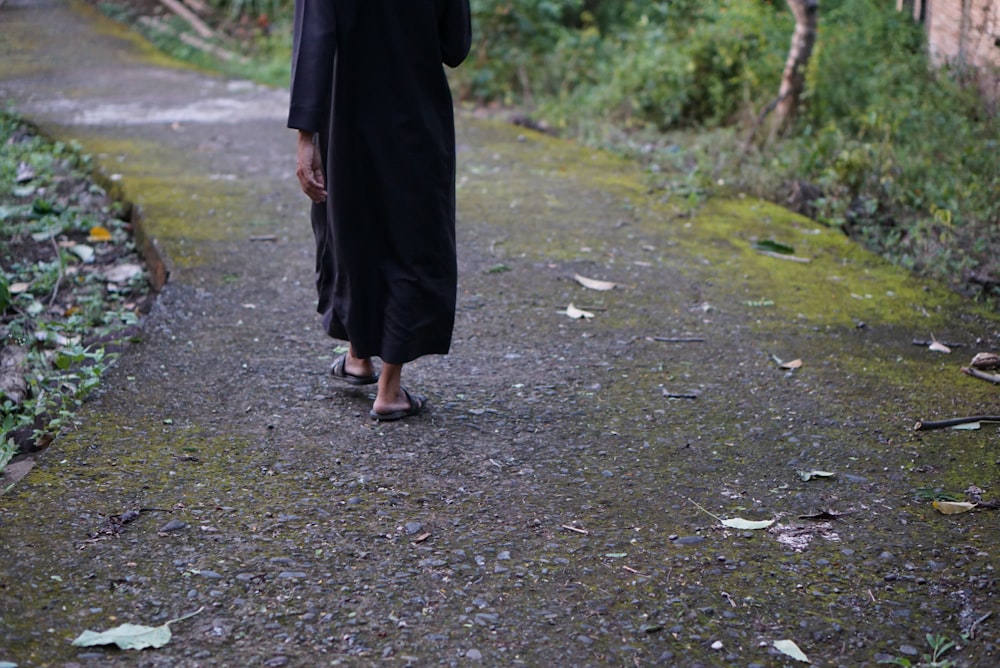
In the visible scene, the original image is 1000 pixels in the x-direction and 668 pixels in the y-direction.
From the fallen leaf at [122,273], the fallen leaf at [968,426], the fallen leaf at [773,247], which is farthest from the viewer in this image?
the fallen leaf at [773,247]

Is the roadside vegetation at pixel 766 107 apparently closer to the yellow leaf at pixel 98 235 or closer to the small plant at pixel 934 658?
the small plant at pixel 934 658

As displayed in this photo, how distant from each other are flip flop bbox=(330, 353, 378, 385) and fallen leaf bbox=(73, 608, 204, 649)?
54.9 inches

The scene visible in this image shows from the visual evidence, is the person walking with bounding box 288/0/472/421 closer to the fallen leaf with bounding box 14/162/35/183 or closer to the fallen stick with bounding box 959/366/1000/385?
the fallen stick with bounding box 959/366/1000/385

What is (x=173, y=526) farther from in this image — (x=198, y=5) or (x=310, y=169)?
(x=198, y=5)

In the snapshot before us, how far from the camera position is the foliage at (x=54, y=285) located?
127 inches

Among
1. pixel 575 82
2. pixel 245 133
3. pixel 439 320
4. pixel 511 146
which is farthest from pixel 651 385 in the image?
pixel 575 82

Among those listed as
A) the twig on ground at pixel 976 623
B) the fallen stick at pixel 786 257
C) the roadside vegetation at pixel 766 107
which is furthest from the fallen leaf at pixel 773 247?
the twig on ground at pixel 976 623

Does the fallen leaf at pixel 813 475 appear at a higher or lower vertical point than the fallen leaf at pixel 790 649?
higher

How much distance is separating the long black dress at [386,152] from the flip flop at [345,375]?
251 mm

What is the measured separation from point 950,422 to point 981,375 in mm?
460

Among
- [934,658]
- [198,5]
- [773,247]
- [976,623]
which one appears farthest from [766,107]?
[198,5]

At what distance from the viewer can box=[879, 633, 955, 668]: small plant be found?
6.70 feet

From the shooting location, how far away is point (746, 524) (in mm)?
2619

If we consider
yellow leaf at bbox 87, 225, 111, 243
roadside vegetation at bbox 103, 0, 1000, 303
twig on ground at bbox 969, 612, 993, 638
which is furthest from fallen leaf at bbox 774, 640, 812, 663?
yellow leaf at bbox 87, 225, 111, 243
